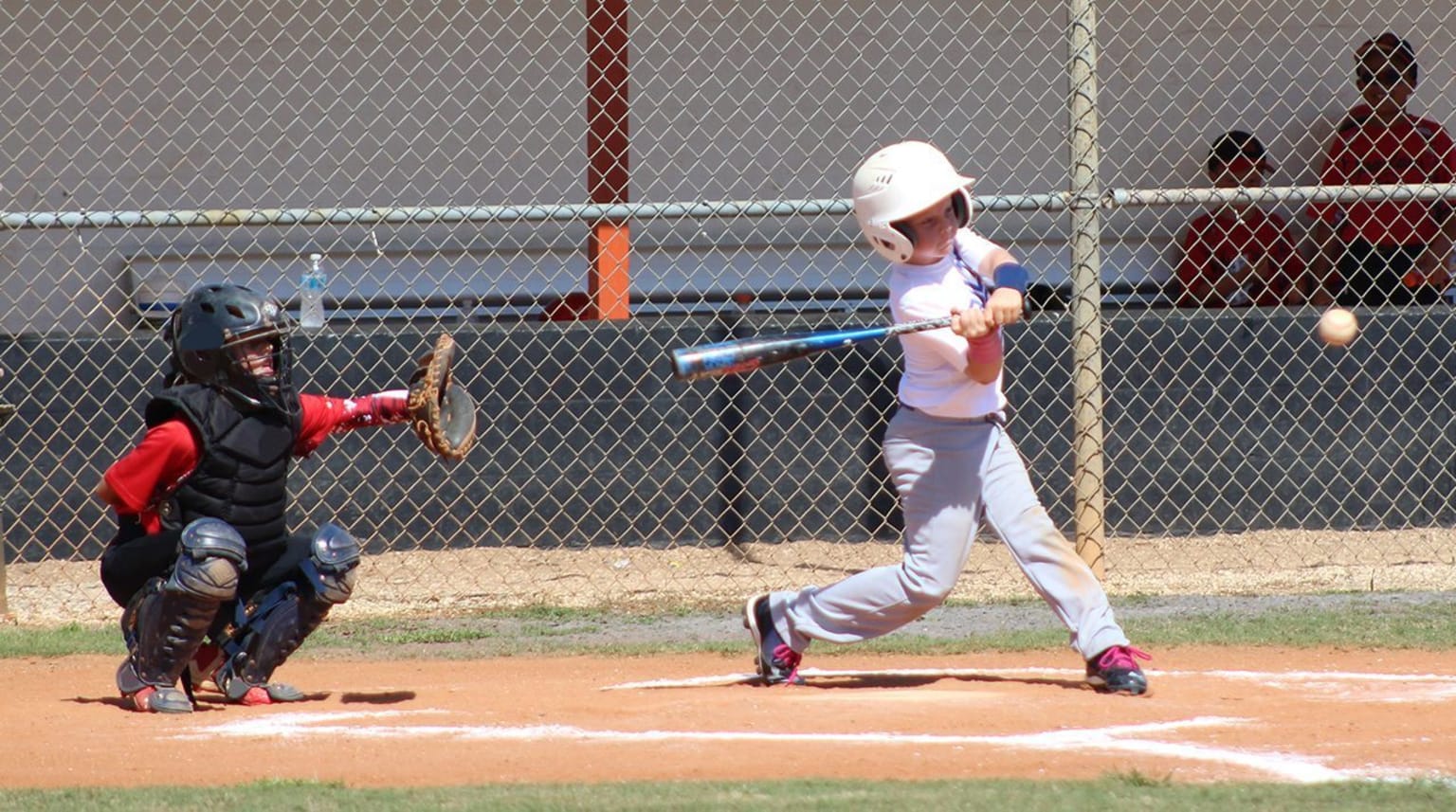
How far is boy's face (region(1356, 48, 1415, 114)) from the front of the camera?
8.18 metres

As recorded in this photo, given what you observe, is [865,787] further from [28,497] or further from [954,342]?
[28,497]

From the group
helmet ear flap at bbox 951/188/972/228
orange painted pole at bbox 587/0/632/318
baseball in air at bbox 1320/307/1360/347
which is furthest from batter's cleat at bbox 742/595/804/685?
orange painted pole at bbox 587/0/632/318

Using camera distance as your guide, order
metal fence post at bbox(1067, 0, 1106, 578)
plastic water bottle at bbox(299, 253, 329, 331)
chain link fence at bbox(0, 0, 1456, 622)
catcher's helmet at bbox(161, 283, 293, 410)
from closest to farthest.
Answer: catcher's helmet at bbox(161, 283, 293, 410), metal fence post at bbox(1067, 0, 1106, 578), chain link fence at bbox(0, 0, 1456, 622), plastic water bottle at bbox(299, 253, 329, 331)

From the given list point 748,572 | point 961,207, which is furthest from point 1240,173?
point 961,207

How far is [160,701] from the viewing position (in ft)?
15.6

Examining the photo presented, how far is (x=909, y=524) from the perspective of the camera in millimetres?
4910

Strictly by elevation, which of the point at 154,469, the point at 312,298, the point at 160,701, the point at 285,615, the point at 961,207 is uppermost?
the point at 961,207

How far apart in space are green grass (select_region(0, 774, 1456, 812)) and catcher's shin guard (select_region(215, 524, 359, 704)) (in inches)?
43.4

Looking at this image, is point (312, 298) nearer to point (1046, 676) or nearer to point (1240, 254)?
point (1240, 254)

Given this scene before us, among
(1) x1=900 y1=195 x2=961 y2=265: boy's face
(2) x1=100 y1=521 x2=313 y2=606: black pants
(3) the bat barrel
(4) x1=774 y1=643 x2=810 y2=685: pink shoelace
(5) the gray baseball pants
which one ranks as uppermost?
(1) x1=900 y1=195 x2=961 y2=265: boy's face

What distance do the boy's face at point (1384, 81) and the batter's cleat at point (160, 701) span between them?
5.85m

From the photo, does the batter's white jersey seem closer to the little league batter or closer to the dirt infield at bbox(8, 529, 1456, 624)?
the little league batter

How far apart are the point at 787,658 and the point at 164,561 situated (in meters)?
1.69

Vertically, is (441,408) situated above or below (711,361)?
below
